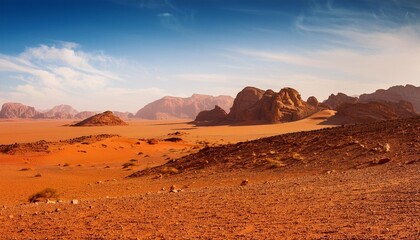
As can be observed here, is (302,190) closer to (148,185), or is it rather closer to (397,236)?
(397,236)

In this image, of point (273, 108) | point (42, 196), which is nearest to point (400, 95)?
point (273, 108)

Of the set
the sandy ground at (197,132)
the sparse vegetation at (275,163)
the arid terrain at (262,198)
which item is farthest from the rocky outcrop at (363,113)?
the sparse vegetation at (275,163)

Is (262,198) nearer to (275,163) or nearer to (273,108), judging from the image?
(275,163)

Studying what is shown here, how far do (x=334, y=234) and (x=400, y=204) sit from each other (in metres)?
2.24

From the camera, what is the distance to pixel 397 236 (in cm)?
600

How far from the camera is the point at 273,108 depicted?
9756 cm

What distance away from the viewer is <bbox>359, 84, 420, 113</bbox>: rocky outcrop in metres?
158

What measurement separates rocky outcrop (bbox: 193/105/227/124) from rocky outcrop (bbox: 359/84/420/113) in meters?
70.3

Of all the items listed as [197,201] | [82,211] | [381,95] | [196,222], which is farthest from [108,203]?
[381,95]

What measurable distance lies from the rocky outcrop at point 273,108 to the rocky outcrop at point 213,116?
4107mm

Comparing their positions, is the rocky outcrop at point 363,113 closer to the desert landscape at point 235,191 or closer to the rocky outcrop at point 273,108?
the rocky outcrop at point 273,108

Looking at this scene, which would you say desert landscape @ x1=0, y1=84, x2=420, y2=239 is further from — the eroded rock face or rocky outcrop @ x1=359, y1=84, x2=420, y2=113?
rocky outcrop @ x1=359, y1=84, x2=420, y2=113

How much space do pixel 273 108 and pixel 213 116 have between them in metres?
30.3

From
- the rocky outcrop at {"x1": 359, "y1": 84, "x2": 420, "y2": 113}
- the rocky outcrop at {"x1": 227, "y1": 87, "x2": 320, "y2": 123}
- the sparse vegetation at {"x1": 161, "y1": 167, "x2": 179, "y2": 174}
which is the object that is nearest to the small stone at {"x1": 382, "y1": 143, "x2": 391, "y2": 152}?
the sparse vegetation at {"x1": 161, "y1": 167, "x2": 179, "y2": 174}
